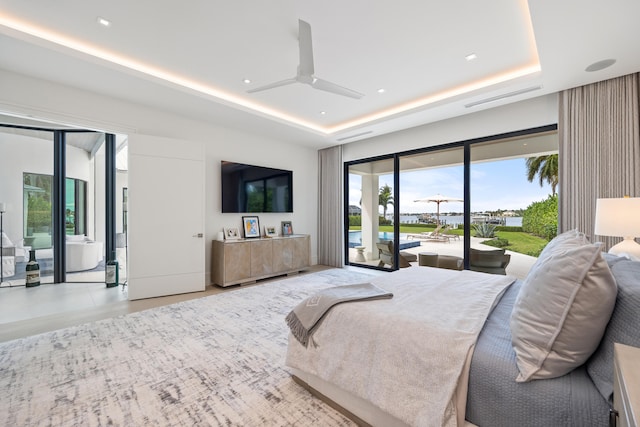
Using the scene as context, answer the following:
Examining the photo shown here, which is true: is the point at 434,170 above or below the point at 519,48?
below

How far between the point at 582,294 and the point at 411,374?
762mm

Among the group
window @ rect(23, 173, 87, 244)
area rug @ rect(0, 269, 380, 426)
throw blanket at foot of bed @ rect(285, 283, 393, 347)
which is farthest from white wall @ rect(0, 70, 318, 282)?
throw blanket at foot of bed @ rect(285, 283, 393, 347)

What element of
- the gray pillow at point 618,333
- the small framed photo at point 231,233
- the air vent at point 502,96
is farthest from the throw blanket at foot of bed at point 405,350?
→ the small framed photo at point 231,233

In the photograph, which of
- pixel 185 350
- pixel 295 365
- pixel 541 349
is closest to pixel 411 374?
pixel 541 349

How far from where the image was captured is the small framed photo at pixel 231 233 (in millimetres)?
4705

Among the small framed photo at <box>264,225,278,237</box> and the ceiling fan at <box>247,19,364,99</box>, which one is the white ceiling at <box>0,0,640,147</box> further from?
the small framed photo at <box>264,225,278,237</box>

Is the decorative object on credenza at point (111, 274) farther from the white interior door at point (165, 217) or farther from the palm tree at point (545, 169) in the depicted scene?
the palm tree at point (545, 169)

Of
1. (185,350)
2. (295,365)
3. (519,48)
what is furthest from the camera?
(519,48)

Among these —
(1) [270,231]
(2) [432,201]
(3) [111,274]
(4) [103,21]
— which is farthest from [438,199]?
(3) [111,274]

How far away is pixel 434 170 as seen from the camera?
4941 mm

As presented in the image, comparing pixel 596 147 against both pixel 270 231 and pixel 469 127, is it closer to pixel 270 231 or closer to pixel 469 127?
pixel 469 127

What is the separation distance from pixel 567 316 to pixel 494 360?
33 centimetres

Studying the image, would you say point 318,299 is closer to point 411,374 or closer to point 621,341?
point 411,374

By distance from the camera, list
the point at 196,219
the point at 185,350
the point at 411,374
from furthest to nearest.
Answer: the point at 196,219
the point at 185,350
the point at 411,374
